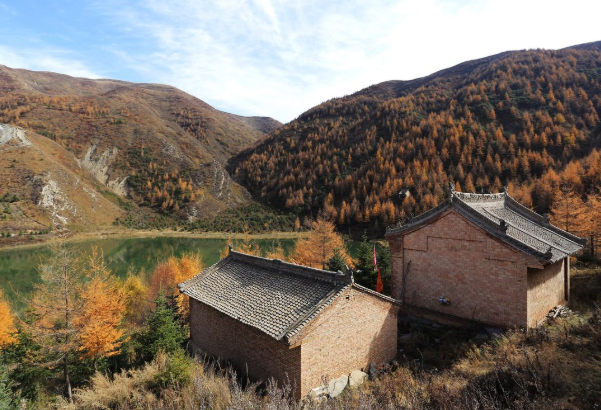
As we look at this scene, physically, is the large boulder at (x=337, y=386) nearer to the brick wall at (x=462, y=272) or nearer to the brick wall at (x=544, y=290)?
the brick wall at (x=462, y=272)

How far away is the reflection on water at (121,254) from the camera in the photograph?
40.9m

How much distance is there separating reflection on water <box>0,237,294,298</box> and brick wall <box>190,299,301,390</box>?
29197mm

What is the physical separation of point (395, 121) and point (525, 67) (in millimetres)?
54613

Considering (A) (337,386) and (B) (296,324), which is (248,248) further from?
(B) (296,324)

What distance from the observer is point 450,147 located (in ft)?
305

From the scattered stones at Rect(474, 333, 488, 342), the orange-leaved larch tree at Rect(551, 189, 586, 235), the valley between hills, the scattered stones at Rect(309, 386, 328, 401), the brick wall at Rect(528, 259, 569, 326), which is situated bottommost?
the scattered stones at Rect(309, 386, 328, 401)

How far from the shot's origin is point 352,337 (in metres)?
11.9

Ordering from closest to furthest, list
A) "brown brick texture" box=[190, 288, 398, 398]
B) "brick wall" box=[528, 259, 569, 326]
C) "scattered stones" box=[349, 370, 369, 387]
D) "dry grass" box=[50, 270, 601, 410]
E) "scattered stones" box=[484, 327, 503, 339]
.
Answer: "dry grass" box=[50, 270, 601, 410]
"brown brick texture" box=[190, 288, 398, 398]
"scattered stones" box=[349, 370, 369, 387]
"scattered stones" box=[484, 327, 503, 339]
"brick wall" box=[528, 259, 569, 326]

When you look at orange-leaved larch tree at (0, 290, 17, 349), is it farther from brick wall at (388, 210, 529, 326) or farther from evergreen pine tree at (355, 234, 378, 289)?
brick wall at (388, 210, 529, 326)

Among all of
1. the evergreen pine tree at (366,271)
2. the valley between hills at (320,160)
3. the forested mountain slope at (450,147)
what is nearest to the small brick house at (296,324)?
the evergreen pine tree at (366,271)

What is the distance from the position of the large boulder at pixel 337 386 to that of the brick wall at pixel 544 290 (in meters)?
8.06

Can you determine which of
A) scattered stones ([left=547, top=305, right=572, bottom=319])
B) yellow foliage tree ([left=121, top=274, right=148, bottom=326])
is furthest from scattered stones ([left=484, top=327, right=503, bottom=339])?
yellow foliage tree ([left=121, top=274, right=148, bottom=326])

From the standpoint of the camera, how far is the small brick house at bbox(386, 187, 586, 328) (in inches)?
518

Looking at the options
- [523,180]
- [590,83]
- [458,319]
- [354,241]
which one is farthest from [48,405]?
[590,83]
